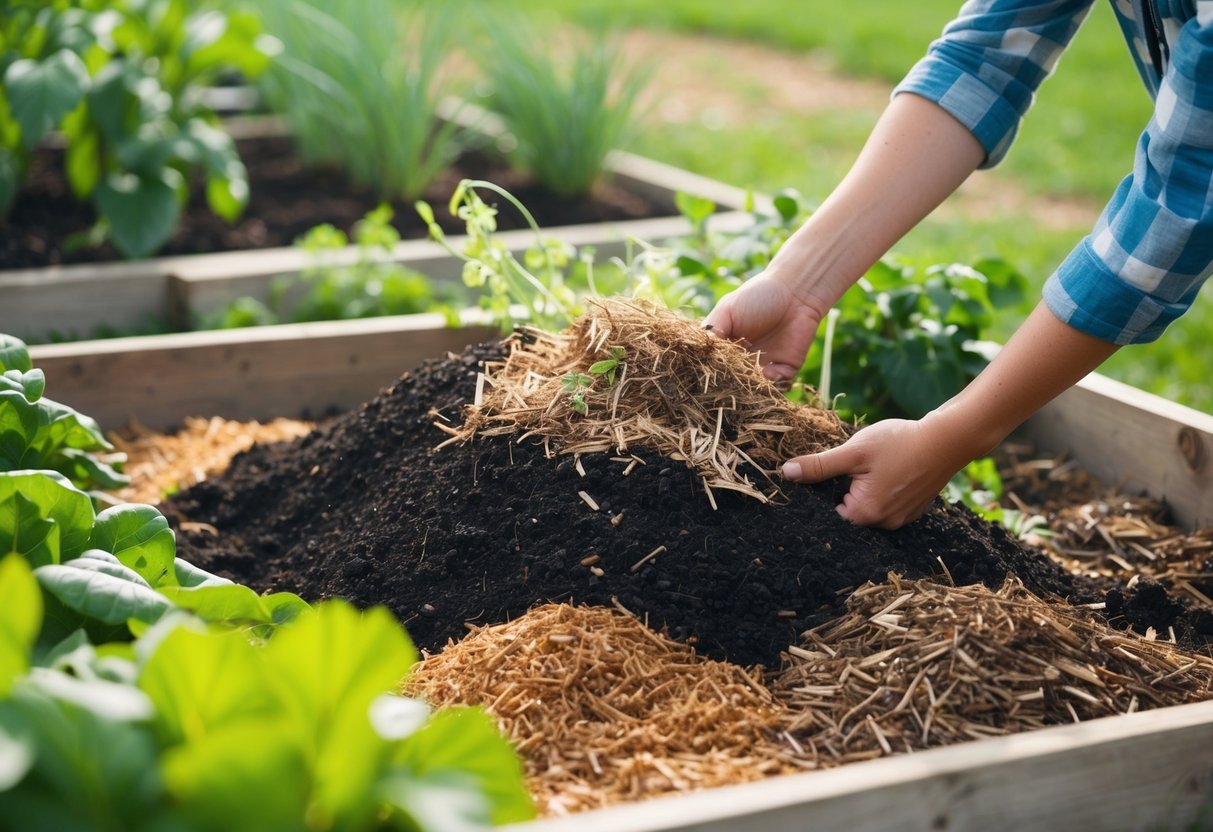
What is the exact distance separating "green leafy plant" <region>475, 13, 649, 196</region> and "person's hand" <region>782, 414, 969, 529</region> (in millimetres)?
3313

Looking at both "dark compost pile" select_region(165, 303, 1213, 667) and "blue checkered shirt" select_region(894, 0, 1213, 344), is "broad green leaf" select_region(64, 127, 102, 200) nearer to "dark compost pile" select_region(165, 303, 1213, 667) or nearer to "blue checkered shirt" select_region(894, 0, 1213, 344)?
"dark compost pile" select_region(165, 303, 1213, 667)

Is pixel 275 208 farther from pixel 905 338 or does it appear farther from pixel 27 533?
pixel 27 533

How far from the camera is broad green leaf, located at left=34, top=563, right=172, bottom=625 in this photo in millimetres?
1590

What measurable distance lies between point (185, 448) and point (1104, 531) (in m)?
2.36

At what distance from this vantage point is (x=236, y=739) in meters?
1.19

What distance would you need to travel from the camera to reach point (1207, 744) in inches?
66.0

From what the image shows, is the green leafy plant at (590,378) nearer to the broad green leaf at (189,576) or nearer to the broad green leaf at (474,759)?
the broad green leaf at (189,576)

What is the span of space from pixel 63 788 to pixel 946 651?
1.25 m

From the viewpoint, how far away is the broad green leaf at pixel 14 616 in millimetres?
1312

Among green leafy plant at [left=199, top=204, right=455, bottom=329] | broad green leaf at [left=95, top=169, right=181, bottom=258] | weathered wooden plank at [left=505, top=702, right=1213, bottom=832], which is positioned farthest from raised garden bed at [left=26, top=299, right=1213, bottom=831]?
broad green leaf at [left=95, top=169, right=181, bottom=258]

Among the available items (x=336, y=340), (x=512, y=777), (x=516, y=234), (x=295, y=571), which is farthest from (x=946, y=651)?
(x=516, y=234)

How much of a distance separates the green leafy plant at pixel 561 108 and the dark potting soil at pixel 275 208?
14 cm

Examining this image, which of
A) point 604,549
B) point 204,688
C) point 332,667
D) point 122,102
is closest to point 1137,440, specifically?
point 604,549

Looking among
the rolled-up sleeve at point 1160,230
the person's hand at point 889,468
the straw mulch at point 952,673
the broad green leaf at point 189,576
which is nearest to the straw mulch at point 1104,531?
the straw mulch at point 952,673
